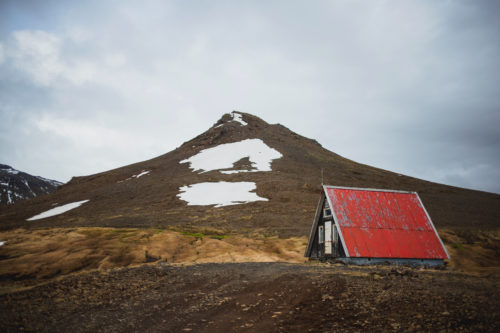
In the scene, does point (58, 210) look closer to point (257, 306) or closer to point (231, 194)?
point (231, 194)

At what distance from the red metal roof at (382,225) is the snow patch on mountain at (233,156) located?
48433 mm

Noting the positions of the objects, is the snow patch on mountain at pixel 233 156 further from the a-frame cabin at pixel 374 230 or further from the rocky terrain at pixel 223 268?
the a-frame cabin at pixel 374 230

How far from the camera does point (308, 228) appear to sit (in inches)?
1593

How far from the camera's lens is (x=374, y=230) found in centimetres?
2256

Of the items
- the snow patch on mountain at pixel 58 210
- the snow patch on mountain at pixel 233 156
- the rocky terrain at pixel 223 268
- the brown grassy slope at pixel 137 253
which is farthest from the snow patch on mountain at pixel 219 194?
the brown grassy slope at pixel 137 253

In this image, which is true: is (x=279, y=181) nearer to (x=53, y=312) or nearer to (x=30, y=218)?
(x=30, y=218)

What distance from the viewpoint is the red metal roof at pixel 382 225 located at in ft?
70.9

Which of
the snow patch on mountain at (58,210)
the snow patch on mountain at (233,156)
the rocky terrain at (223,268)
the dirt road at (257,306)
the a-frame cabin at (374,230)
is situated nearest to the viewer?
the dirt road at (257,306)

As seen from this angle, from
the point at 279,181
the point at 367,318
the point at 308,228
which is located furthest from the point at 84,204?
the point at 367,318

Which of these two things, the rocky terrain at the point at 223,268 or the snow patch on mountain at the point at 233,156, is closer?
the rocky terrain at the point at 223,268

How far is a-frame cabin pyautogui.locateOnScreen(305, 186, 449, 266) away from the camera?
21.5 m

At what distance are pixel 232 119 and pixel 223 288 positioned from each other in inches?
4306

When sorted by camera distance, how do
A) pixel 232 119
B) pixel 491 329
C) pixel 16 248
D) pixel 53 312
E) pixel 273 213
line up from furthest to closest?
pixel 232 119
pixel 273 213
pixel 16 248
pixel 53 312
pixel 491 329

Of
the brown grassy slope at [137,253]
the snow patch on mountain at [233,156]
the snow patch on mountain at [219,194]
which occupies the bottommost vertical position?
the brown grassy slope at [137,253]
